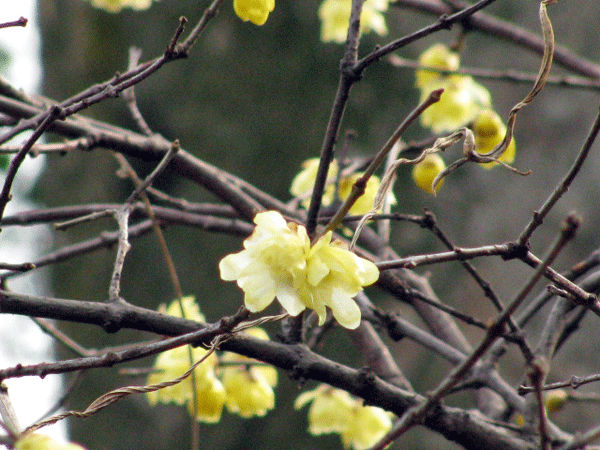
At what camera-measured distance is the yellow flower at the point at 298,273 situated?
18.7 inches

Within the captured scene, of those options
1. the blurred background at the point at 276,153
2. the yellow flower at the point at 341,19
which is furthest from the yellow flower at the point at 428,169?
the blurred background at the point at 276,153

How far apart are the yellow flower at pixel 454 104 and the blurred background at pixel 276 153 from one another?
0.87 meters

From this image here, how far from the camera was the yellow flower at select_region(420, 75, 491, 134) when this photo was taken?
1.27 metres

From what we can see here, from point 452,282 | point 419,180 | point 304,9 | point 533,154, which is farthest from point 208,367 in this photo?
point 304,9

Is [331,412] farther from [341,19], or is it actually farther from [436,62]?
[341,19]

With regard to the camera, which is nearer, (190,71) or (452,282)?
(452,282)

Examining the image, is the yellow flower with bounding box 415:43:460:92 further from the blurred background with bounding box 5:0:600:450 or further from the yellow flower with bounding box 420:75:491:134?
the blurred background with bounding box 5:0:600:450

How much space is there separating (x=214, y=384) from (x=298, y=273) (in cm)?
49

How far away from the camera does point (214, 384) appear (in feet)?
2.97

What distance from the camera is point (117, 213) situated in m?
0.62

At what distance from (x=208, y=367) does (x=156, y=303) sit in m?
1.80

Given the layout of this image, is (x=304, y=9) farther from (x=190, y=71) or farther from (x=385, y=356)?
(x=385, y=356)

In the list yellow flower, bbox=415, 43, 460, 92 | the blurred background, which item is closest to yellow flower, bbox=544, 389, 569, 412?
yellow flower, bbox=415, 43, 460, 92

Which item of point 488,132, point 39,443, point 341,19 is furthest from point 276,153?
point 39,443
